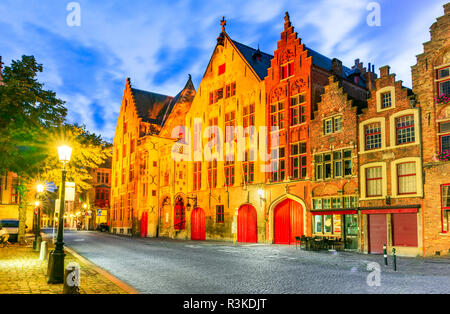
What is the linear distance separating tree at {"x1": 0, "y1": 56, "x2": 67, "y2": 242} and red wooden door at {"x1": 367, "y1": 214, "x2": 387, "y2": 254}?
1937cm

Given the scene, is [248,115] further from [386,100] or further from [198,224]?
[386,100]

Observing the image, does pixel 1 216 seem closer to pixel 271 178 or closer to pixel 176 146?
pixel 176 146

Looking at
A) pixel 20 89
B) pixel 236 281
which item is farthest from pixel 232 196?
pixel 236 281

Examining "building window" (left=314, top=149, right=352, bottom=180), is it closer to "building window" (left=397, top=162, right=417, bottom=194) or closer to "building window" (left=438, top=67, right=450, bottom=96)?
"building window" (left=397, top=162, right=417, bottom=194)

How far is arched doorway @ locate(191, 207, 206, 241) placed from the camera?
3916 centimetres

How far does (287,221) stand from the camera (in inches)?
1175

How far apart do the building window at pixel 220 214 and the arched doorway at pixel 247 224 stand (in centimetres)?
228

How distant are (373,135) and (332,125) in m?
3.26

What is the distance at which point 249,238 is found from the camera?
33.2 meters

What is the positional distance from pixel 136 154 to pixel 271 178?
2610 cm

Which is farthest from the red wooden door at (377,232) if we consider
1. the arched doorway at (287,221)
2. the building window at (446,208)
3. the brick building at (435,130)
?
the arched doorway at (287,221)

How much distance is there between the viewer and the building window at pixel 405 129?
22.3 metres

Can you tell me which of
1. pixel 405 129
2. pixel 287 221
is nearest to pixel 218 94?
pixel 287 221

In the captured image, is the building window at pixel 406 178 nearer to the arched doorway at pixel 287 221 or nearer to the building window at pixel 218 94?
the arched doorway at pixel 287 221
